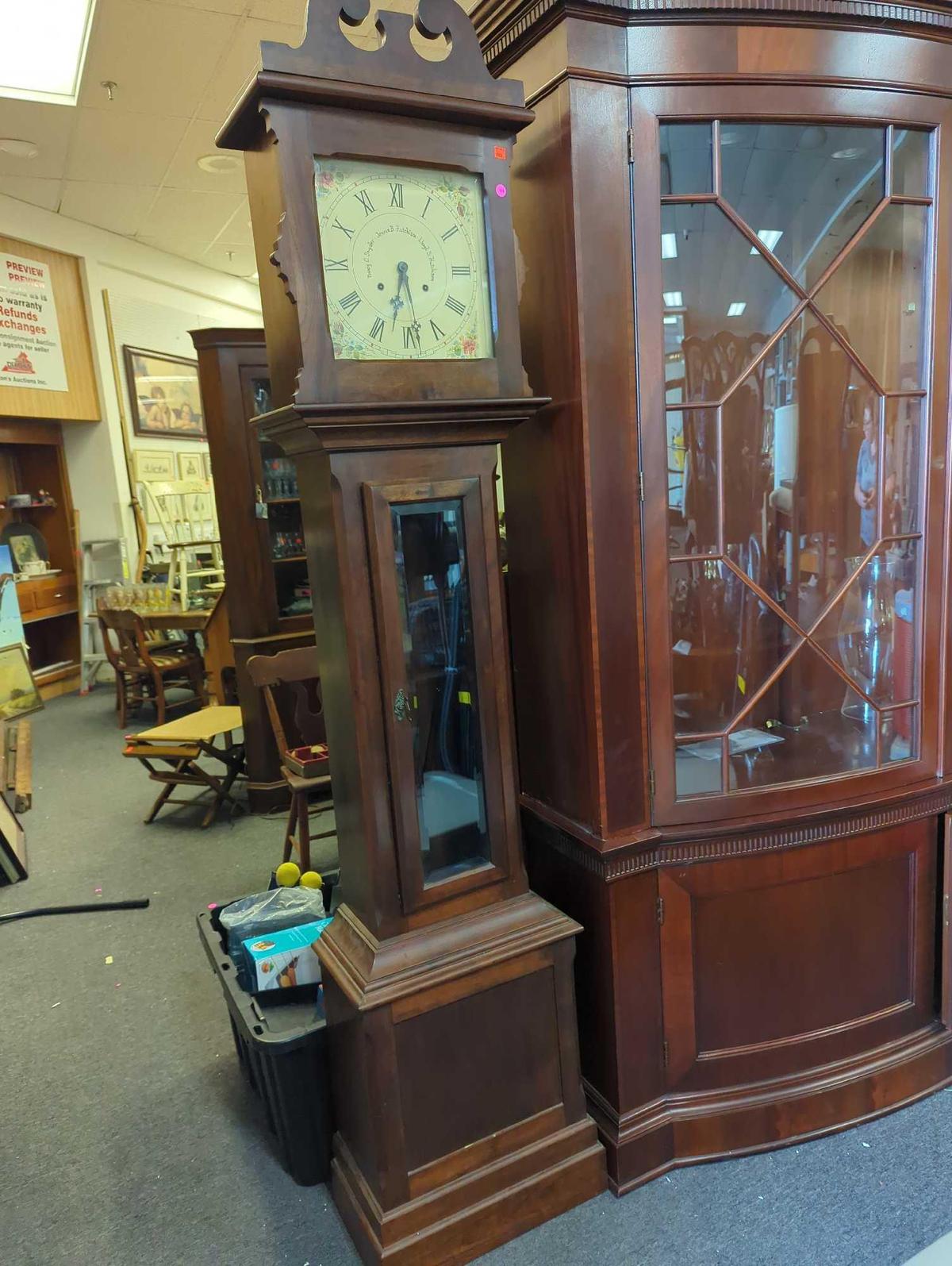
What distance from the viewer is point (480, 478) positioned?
4.97 feet

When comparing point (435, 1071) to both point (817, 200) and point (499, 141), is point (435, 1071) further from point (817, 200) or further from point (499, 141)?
point (817, 200)

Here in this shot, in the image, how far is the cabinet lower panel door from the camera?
1729 millimetres

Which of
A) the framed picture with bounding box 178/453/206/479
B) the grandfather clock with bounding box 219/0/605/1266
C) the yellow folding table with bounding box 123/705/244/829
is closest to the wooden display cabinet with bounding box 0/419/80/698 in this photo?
the framed picture with bounding box 178/453/206/479

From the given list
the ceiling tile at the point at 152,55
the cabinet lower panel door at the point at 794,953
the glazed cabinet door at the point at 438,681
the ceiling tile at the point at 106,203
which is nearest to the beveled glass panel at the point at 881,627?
the cabinet lower panel door at the point at 794,953

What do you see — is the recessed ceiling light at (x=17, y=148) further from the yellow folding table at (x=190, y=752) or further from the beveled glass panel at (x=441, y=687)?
the beveled glass panel at (x=441, y=687)

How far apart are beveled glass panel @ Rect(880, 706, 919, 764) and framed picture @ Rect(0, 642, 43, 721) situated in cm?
557

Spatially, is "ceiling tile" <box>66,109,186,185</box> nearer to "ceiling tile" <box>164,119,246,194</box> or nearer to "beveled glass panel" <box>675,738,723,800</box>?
"ceiling tile" <box>164,119,246,194</box>

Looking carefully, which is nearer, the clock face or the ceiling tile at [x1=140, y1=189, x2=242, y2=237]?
the clock face

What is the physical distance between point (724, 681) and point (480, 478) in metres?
0.71

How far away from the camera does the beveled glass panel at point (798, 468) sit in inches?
67.6

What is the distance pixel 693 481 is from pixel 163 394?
6.37 meters

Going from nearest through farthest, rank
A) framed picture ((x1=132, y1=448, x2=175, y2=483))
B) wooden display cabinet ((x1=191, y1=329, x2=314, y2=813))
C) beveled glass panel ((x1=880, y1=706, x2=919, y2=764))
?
beveled glass panel ((x1=880, y1=706, x2=919, y2=764))
wooden display cabinet ((x1=191, y1=329, x2=314, y2=813))
framed picture ((x1=132, y1=448, x2=175, y2=483))

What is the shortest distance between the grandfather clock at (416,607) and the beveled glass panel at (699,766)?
14.6 inches

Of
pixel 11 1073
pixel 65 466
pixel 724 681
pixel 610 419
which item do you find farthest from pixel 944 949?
pixel 65 466
